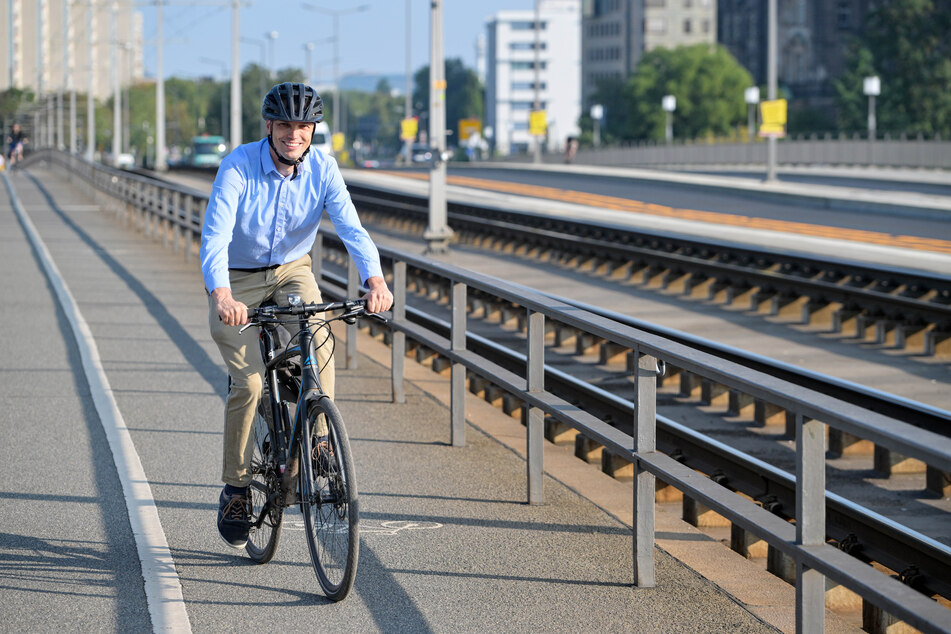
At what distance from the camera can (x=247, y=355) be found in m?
5.82

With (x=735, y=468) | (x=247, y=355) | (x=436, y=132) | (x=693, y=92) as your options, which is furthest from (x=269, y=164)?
(x=693, y=92)

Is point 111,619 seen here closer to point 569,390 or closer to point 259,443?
point 259,443

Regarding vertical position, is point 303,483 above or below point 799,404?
below

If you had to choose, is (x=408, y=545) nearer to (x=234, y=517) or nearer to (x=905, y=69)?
(x=234, y=517)

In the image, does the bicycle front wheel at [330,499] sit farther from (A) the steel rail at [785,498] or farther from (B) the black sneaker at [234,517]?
(A) the steel rail at [785,498]

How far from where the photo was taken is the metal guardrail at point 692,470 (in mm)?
3830

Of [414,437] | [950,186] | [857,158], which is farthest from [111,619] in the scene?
[857,158]

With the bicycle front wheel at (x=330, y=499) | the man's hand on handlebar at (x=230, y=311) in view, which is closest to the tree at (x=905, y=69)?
the bicycle front wheel at (x=330, y=499)

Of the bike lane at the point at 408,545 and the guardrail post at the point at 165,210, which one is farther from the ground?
the guardrail post at the point at 165,210

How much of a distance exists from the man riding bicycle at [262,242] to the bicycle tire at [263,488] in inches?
1.6

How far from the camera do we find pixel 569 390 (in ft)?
34.4

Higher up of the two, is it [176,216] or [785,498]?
[176,216]

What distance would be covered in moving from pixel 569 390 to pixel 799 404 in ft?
20.7

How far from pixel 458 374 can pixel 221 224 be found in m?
3.17
